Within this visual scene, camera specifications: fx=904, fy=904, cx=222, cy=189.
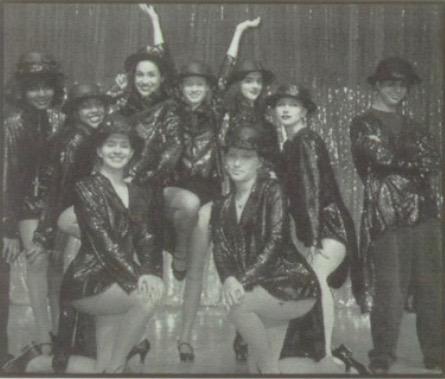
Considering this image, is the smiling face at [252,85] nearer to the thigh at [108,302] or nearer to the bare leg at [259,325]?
the bare leg at [259,325]

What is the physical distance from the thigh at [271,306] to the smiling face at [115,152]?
0.99m

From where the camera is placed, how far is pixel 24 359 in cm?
492

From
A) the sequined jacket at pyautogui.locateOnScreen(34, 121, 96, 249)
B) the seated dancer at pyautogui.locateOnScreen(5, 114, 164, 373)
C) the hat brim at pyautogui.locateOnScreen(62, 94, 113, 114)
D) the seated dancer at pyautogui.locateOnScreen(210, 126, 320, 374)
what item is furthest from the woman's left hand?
the hat brim at pyautogui.locateOnScreen(62, 94, 113, 114)

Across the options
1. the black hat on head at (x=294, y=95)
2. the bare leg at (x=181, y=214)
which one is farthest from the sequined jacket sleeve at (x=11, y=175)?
the black hat on head at (x=294, y=95)

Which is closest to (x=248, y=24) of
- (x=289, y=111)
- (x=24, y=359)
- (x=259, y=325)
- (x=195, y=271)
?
(x=289, y=111)

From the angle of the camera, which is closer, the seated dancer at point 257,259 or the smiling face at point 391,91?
the seated dancer at point 257,259

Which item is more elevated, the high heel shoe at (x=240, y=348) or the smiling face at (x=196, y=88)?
the smiling face at (x=196, y=88)

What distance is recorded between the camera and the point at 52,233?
195 inches

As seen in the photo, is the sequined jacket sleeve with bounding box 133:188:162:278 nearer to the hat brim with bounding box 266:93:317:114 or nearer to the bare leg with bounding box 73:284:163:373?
the bare leg with bounding box 73:284:163:373

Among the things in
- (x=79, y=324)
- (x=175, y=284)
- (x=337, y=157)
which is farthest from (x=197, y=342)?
(x=337, y=157)

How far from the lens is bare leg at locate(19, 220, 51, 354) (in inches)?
193

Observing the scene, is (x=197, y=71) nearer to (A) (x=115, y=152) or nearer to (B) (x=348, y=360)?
(A) (x=115, y=152)

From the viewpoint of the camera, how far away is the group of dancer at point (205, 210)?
4.89 m

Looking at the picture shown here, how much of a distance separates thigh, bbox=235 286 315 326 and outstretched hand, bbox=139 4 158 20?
1.59m
